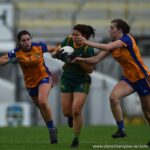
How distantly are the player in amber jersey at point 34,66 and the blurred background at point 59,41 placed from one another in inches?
202

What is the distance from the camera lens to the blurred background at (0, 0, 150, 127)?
83.8 feet

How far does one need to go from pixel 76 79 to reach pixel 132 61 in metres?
1.03

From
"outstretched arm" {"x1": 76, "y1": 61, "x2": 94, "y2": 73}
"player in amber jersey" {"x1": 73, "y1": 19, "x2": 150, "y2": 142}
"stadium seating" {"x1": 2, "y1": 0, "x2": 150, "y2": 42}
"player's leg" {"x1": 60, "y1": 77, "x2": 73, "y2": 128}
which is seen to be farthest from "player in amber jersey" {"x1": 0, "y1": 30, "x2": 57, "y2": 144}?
"stadium seating" {"x1": 2, "y1": 0, "x2": 150, "y2": 42}

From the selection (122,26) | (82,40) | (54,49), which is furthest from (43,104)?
(122,26)

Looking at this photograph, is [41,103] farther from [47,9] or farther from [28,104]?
[47,9]

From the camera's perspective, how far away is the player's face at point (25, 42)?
1251 cm

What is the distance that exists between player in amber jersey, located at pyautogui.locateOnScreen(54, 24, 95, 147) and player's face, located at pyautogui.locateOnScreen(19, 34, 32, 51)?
1.85ft

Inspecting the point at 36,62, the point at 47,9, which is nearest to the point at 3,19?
the point at 47,9

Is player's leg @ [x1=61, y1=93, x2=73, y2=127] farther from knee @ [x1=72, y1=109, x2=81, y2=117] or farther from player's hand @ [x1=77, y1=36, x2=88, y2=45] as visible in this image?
player's hand @ [x1=77, y1=36, x2=88, y2=45]

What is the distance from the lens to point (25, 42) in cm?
1255

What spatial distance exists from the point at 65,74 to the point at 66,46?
2.04 ft

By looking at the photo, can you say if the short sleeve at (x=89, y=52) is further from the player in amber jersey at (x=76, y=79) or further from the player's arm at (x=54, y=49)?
the player's arm at (x=54, y=49)

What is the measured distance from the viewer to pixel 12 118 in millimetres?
24953

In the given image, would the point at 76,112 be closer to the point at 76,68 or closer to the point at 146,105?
the point at 76,68
